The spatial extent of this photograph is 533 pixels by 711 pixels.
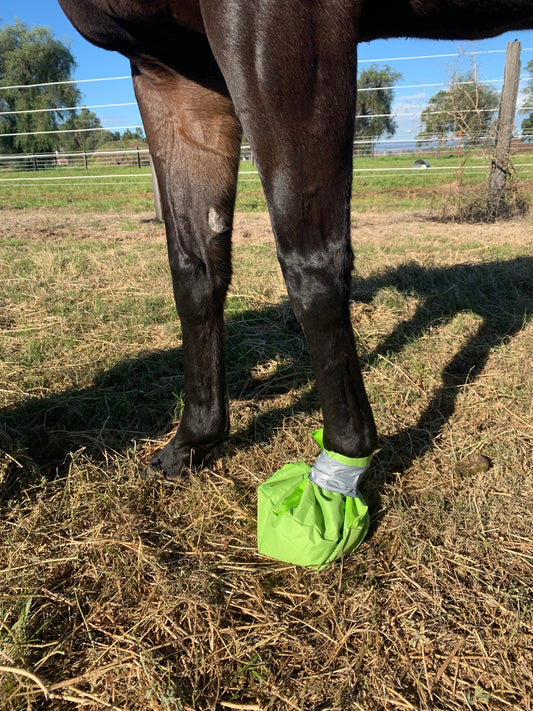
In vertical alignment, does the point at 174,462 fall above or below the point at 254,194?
below

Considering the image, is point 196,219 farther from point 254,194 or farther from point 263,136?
point 254,194

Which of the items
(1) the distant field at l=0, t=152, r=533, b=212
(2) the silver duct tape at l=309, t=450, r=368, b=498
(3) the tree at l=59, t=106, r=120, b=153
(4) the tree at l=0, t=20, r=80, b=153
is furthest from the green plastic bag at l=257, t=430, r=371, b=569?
(4) the tree at l=0, t=20, r=80, b=153

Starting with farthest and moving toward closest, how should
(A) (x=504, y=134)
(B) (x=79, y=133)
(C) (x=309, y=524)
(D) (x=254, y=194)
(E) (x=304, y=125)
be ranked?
1. (B) (x=79, y=133)
2. (D) (x=254, y=194)
3. (A) (x=504, y=134)
4. (C) (x=309, y=524)
5. (E) (x=304, y=125)

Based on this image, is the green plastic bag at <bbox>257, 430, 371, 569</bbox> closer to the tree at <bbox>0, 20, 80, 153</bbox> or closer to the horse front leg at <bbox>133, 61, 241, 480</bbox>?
the horse front leg at <bbox>133, 61, 241, 480</bbox>

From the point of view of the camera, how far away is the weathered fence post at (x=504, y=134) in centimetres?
703

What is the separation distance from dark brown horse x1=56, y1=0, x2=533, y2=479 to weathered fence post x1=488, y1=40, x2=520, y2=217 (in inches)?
241

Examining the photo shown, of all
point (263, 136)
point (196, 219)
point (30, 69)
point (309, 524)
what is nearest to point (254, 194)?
point (196, 219)

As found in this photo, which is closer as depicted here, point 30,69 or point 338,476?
point 338,476

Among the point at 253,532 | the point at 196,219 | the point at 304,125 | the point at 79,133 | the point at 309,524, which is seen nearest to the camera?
the point at 304,125

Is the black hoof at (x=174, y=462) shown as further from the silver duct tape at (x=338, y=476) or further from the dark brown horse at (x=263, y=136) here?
the silver duct tape at (x=338, y=476)

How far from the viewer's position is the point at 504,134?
23.2 ft

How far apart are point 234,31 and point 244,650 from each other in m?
1.42

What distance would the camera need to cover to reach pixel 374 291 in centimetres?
349

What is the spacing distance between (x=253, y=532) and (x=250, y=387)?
991 mm
